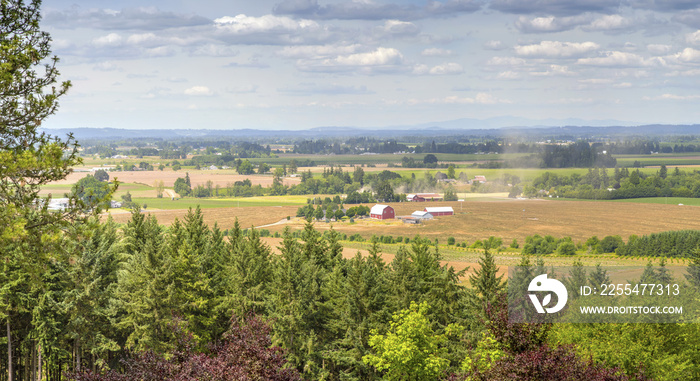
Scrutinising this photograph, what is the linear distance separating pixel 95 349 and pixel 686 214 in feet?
476

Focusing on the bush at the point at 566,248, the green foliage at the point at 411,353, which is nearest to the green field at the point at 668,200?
the bush at the point at 566,248

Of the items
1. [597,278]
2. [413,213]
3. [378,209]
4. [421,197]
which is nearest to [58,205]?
[597,278]

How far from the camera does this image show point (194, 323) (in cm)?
3588

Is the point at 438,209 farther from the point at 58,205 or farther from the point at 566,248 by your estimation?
the point at 58,205

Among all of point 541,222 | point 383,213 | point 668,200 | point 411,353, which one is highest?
point 411,353

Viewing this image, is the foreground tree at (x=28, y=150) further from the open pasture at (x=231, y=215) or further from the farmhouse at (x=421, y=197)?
the farmhouse at (x=421, y=197)

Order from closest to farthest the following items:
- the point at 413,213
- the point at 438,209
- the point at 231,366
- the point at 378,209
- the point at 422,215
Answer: the point at 231,366
the point at 422,215
the point at 378,209
the point at 413,213
the point at 438,209

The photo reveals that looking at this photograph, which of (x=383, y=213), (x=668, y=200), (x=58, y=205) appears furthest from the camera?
(x=668, y=200)

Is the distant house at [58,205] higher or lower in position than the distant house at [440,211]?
higher

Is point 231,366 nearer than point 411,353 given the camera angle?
Yes

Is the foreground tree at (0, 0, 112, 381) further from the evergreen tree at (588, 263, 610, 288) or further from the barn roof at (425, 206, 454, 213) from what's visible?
the barn roof at (425, 206, 454, 213)

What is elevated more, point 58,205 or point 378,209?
point 58,205

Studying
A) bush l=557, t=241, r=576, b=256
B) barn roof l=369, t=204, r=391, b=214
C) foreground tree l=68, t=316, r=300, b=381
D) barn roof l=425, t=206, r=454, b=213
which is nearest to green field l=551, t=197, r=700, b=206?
barn roof l=425, t=206, r=454, b=213

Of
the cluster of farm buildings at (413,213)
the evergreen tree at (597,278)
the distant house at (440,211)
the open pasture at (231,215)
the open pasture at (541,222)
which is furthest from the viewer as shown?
the distant house at (440,211)
